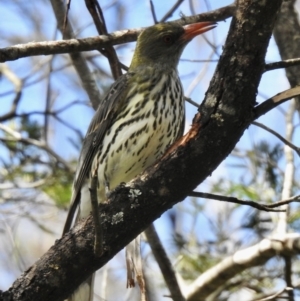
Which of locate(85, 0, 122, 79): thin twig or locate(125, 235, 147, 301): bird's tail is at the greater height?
locate(85, 0, 122, 79): thin twig

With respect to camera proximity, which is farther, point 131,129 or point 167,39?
point 167,39

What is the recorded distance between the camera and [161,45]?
4.45 m

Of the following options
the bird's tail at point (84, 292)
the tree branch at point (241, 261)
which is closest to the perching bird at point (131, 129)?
the bird's tail at point (84, 292)

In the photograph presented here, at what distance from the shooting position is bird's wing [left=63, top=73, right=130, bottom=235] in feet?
13.0

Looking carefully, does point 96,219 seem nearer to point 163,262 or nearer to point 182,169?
point 182,169

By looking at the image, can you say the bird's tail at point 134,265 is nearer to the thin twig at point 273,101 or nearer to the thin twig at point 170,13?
the thin twig at point 273,101

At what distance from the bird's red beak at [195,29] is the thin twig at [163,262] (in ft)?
3.87

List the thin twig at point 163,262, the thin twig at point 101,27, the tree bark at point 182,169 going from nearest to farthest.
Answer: the tree bark at point 182,169 → the thin twig at point 101,27 → the thin twig at point 163,262

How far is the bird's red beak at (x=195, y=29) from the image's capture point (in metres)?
3.85

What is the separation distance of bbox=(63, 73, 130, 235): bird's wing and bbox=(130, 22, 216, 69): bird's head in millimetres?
352

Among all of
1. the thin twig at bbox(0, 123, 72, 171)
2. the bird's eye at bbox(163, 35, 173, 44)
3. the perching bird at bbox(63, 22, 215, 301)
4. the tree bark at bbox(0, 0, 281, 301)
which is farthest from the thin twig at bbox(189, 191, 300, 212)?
the thin twig at bbox(0, 123, 72, 171)

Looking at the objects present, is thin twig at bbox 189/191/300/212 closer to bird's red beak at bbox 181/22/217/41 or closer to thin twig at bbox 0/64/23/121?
bird's red beak at bbox 181/22/217/41

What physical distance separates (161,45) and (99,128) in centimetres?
78

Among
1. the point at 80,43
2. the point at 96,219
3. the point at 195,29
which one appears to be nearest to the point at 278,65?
the point at 96,219
